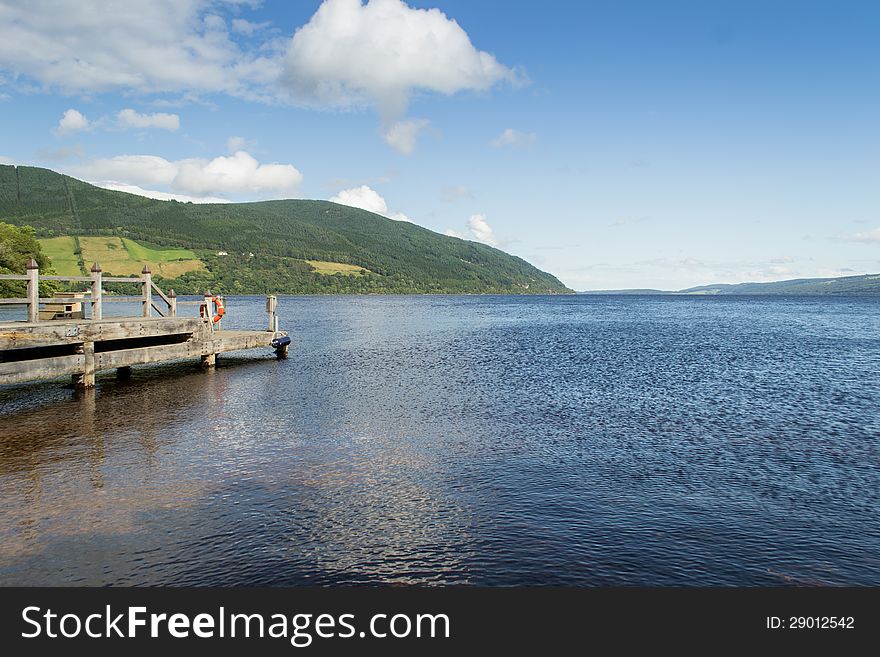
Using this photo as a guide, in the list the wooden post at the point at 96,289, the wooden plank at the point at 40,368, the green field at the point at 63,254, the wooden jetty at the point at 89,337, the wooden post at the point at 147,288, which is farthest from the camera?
the green field at the point at 63,254

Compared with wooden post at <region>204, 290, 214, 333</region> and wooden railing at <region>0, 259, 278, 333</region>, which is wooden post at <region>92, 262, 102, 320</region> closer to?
wooden railing at <region>0, 259, 278, 333</region>

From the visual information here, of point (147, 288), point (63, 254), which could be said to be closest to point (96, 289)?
point (147, 288)

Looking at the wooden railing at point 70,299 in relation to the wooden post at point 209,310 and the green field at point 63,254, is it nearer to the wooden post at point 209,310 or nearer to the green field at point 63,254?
the wooden post at point 209,310

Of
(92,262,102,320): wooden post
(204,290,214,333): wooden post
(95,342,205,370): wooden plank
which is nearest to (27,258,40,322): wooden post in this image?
(92,262,102,320): wooden post

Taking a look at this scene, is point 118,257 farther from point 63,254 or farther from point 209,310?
point 209,310

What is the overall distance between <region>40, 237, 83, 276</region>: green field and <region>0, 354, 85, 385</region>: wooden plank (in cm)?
12281

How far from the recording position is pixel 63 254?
152 m

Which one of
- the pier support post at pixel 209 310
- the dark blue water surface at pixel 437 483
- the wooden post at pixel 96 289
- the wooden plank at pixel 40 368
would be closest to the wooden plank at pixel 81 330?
the wooden plank at pixel 40 368

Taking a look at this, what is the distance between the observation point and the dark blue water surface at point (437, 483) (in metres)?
9.30

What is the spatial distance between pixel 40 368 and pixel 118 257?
508 feet

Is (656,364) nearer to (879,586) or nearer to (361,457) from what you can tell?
(361,457)

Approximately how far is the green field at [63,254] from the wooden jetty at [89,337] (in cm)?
11658

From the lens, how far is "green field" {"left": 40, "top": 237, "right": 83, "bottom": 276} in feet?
444

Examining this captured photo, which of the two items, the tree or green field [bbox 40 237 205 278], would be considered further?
green field [bbox 40 237 205 278]
